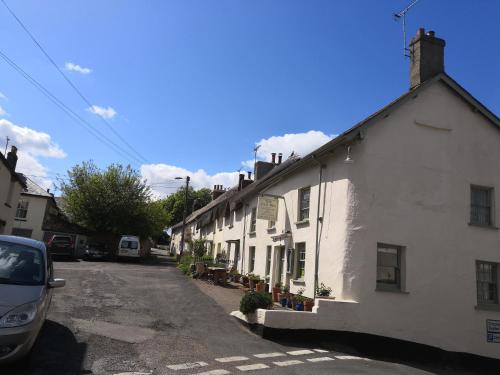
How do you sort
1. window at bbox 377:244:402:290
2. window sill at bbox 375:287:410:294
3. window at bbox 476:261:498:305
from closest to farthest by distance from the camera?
window sill at bbox 375:287:410:294, window at bbox 377:244:402:290, window at bbox 476:261:498:305

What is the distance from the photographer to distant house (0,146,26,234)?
23.3 m

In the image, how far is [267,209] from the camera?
18.5 metres

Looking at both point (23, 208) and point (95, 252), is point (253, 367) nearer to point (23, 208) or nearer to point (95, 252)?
point (95, 252)

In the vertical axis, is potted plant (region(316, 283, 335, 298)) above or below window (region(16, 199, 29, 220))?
below

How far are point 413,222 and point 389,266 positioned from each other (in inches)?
65.0

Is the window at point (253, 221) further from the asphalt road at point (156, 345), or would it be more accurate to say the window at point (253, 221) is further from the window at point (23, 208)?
the window at point (23, 208)

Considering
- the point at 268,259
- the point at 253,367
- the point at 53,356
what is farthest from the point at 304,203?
the point at 53,356

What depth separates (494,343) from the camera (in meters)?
14.2

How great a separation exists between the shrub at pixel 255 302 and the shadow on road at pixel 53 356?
4691mm

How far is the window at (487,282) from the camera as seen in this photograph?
14609 millimetres

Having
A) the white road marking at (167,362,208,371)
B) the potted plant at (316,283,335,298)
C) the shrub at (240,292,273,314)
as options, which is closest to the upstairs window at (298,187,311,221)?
the potted plant at (316,283,335,298)

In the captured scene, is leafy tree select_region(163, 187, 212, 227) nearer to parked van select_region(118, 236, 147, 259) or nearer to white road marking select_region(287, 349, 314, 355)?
parked van select_region(118, 236, 147, 259)

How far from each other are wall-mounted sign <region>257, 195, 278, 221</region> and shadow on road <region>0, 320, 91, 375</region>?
10.7 metres

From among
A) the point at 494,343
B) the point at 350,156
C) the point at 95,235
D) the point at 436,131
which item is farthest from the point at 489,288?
the point at 95,235
